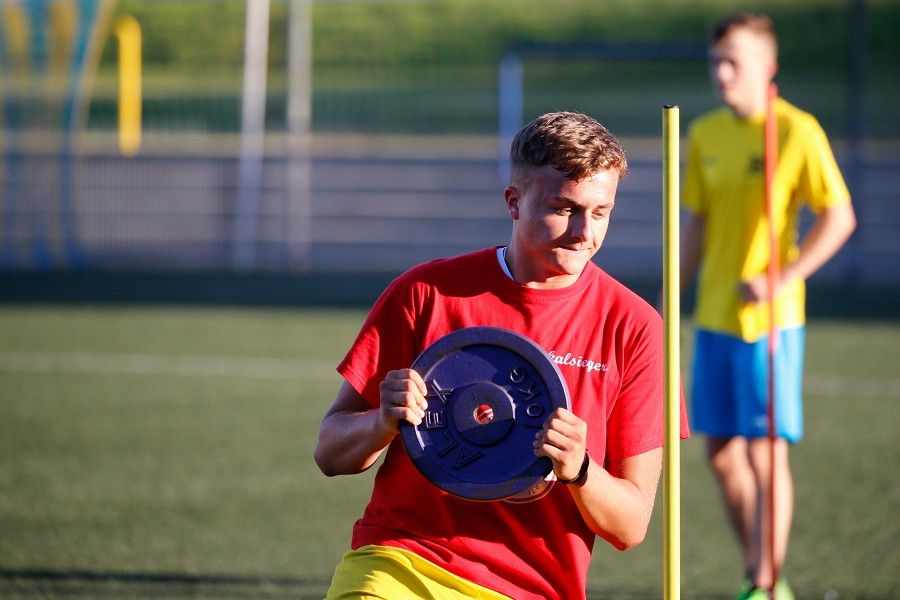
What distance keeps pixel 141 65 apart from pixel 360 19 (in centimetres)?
367

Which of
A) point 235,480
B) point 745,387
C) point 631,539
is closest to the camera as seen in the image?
point 631,539

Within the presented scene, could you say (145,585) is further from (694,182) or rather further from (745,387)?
(694,182)

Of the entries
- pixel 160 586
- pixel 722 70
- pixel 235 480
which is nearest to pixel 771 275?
pixel 722 70

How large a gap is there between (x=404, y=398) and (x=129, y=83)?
18.7 meters

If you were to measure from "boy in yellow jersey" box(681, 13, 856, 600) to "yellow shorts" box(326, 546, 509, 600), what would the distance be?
2.34 meters

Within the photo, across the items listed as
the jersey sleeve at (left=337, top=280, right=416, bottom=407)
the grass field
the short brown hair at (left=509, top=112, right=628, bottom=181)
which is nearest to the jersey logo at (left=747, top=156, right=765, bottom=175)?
the grass field

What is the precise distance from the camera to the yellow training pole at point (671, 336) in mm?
2256

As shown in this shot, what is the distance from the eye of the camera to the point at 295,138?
17156 mm

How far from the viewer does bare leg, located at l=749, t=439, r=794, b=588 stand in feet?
15.3

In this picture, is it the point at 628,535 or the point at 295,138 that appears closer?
the point at 628,535

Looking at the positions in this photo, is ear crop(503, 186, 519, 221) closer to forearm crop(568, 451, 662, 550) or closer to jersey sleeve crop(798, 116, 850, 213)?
forearm crop(568, 451, 662, 550)

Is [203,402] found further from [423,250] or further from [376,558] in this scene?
[423,250]

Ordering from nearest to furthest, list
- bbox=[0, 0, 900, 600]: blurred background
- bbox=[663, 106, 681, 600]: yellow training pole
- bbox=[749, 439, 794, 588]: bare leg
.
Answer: bbox=[663, 106, 681, 600]: yellow training pole
bbox=[749, 439, 794, 588]: bare leg
bbox=[0, 0, 900, 600]: blurred background

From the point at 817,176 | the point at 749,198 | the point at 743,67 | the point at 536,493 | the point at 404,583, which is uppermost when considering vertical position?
the point at 743,67
